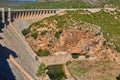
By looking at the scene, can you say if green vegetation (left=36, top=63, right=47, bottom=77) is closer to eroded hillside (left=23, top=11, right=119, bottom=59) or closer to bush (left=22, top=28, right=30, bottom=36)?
eroded hillside (left=23, top=11, right=119, bottom=59)

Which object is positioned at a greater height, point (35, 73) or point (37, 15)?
point (37, 15)

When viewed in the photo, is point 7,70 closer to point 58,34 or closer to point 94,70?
point 94,70

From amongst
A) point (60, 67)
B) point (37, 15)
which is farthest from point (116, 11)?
point (60, 67)

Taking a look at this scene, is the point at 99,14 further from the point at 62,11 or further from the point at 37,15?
the point at 37,15

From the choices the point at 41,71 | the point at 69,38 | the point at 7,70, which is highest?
the point at 69,38

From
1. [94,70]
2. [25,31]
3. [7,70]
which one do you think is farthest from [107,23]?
[7,70]

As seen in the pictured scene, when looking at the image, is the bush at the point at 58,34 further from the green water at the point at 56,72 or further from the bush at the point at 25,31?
the green water at the point at 56,72

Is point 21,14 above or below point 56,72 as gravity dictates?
above

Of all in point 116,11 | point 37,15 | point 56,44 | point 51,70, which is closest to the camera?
point 51,70
